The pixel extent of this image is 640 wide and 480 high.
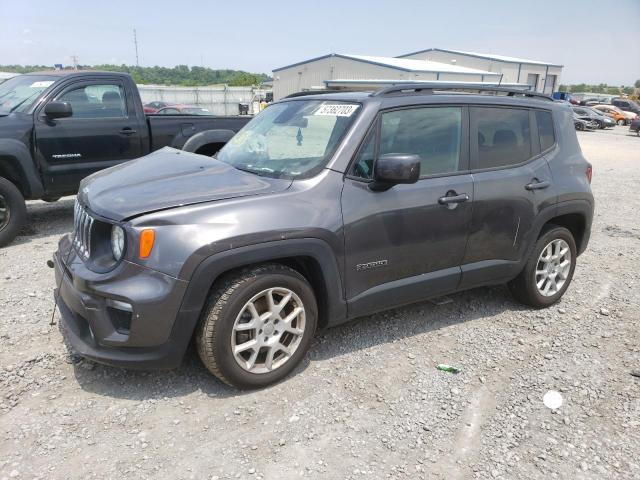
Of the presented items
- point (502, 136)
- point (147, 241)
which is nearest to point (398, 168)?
point (502, 136)

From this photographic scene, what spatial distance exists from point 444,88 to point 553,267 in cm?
187

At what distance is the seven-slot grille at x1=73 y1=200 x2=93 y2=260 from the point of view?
298cm

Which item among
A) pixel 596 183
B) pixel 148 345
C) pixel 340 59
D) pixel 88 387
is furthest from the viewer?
pixel 340 59

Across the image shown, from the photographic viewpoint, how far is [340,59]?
38.2m

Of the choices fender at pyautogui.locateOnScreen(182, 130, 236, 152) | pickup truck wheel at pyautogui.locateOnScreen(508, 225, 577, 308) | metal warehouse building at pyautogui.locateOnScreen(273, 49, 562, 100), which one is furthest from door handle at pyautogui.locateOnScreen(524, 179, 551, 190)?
metal warehouse building at pyautogui.locateOnScreen(273, 49, 562, 100)

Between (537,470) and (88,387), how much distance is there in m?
2.59

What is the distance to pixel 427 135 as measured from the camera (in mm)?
3551

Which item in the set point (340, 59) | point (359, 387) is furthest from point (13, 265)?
point (340, 59)

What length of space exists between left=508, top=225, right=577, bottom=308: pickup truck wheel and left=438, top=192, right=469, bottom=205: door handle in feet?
3.35

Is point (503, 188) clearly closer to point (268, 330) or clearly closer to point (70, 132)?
point (268, 330)

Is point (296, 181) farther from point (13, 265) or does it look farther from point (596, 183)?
point (596, 183)

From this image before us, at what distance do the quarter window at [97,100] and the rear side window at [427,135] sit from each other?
4597mm

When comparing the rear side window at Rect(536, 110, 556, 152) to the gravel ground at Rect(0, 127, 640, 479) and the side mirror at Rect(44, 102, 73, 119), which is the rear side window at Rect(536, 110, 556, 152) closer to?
the gravel ground at Rect(0, 127, 640, 479)

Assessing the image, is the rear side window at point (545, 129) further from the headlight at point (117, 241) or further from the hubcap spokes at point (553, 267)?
the headlight at point (117, 241)
